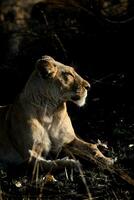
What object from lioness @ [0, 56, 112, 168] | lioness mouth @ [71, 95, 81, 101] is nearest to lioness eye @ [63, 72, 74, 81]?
lioness @ [0, 56, 112, 168]

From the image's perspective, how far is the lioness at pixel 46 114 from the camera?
7.26 m

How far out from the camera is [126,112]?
29.3 ft

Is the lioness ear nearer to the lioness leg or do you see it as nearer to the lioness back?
the lioness back

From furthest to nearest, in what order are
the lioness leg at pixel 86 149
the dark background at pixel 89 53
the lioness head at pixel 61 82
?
the dark background at pixel 89 53
the lioness head at pixel 61 82
the lioness leg at pixel 86 149

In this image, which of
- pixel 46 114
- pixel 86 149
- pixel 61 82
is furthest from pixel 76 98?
pixel 86 149

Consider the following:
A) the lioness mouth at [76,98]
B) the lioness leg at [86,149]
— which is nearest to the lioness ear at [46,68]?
the lioness mouth at [76,98]

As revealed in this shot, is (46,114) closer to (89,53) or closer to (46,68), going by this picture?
(46,68)

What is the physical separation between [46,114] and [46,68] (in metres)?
0.41

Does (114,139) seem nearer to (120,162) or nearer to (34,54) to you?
(120,162)

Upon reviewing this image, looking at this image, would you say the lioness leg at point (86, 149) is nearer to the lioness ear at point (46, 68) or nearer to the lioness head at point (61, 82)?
the lioness head at point (61, 82)

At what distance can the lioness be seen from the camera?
7262 mm

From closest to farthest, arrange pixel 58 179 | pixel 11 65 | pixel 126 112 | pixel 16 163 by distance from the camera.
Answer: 1. pixel 58 179
2. pixel 16 163
3. pixel 126 112
4. pixel 11 65

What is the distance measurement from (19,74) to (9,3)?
8.18 ft

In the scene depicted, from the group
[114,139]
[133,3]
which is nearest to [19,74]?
[133,3]
